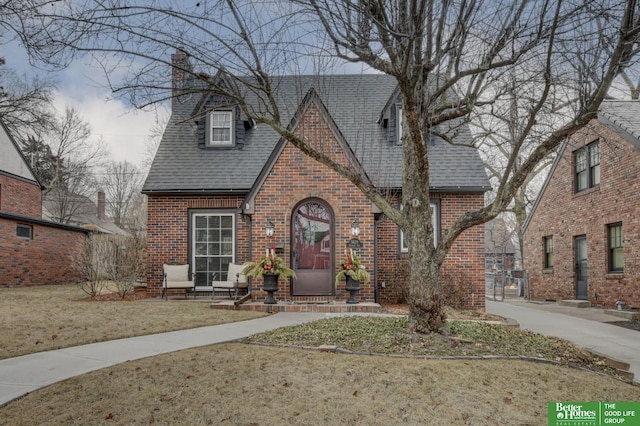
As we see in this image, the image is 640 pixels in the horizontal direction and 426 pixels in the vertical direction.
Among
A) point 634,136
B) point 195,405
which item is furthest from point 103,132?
point 195,405

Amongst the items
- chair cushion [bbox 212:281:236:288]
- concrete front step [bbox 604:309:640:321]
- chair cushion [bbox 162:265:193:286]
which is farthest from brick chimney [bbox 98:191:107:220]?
concrete front step [bbox 604:309:640:321]

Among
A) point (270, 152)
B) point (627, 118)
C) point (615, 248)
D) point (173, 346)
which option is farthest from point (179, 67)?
point (615, 248)

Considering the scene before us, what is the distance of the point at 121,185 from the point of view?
50000mm

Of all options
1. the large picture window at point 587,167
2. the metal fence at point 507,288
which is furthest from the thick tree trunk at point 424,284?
the metal fence at point 507,288

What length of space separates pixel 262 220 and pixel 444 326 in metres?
6.37

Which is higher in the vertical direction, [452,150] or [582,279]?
[452,150]

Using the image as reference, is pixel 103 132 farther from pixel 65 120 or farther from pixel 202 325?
pixel 202 325

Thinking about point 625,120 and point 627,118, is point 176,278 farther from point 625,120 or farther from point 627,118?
point 627,118

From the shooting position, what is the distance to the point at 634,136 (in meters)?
13.2

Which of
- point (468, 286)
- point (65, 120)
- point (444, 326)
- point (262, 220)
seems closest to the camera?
point (444, 326)

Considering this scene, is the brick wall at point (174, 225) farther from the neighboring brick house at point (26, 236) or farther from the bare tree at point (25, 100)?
the bare tree at point (25, 100)

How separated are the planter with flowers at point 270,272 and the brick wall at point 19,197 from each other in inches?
702

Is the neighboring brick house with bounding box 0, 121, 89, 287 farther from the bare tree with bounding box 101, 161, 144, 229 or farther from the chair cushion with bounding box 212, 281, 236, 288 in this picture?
the bare tree with bounding box 101, 161, 144, 229

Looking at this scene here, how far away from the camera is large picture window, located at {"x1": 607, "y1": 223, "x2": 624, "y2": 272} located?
579 inches
